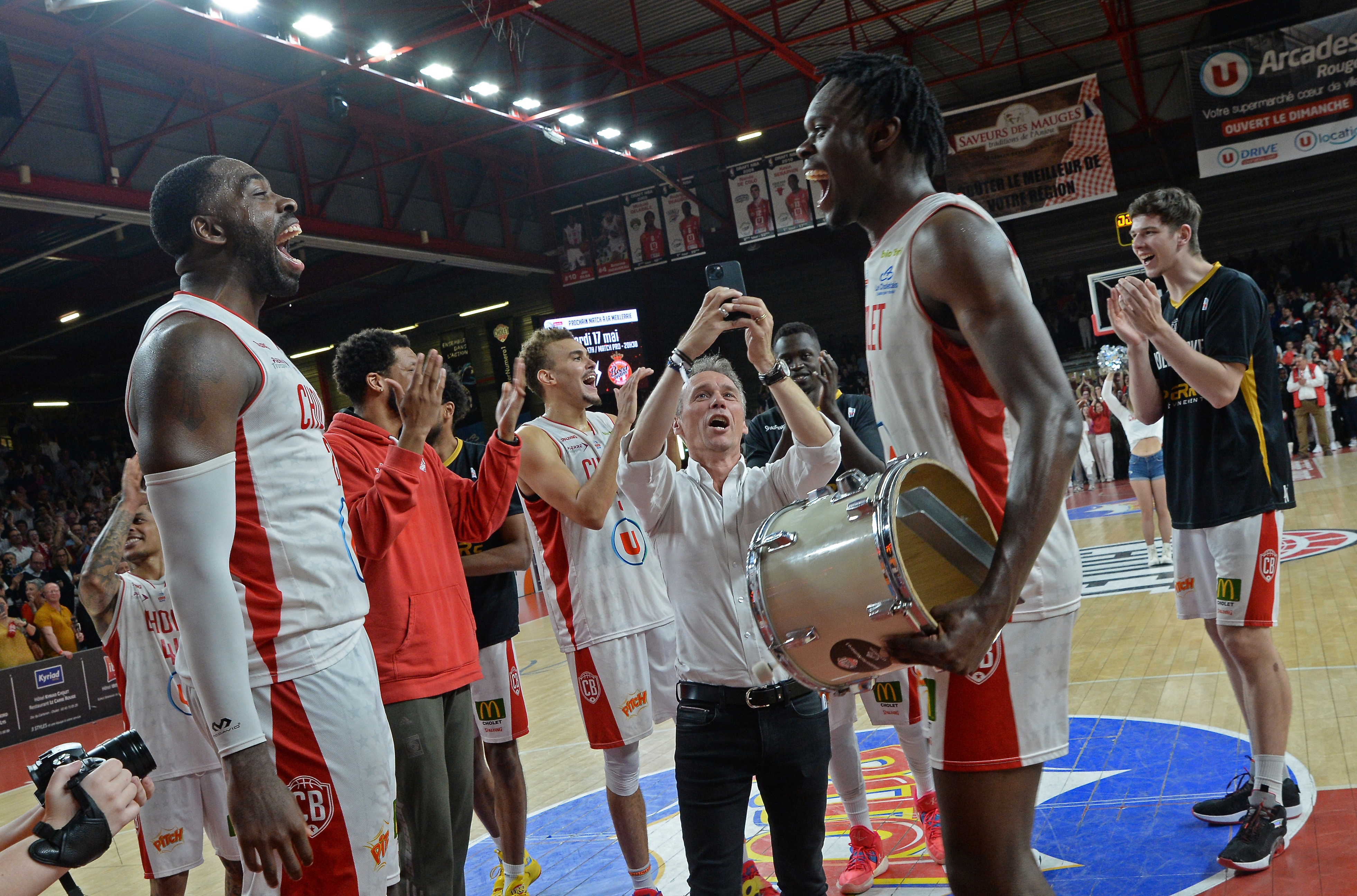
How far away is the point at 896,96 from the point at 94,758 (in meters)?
2.08

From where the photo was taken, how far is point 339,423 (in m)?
3.47

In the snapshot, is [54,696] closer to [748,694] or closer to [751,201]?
[748,694]

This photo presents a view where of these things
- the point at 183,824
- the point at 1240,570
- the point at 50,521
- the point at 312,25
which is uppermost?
the point at 312,25

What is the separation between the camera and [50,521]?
15.3m

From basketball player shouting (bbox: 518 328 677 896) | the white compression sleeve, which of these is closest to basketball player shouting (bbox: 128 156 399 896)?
the white compression sleeve

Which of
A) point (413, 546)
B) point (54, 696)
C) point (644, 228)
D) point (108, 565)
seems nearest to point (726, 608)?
point (413, 546)

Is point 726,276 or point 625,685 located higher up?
point 726,276

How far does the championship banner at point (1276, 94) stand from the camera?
14.5 m

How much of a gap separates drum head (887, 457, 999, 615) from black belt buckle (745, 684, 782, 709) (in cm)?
107

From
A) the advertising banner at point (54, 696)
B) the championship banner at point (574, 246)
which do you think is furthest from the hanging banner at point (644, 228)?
the advertising banner at point (54, 696)

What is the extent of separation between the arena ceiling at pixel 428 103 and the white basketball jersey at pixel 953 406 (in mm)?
9621

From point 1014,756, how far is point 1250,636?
2172mm

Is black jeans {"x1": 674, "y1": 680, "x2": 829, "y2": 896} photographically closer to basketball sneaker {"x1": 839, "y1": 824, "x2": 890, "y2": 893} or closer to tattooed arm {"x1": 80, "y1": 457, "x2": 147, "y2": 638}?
basketball sneaker {"x1": 839, "y1": 824, "x2": 890, "y2": 893}

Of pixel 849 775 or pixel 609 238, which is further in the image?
pixel 609 238
